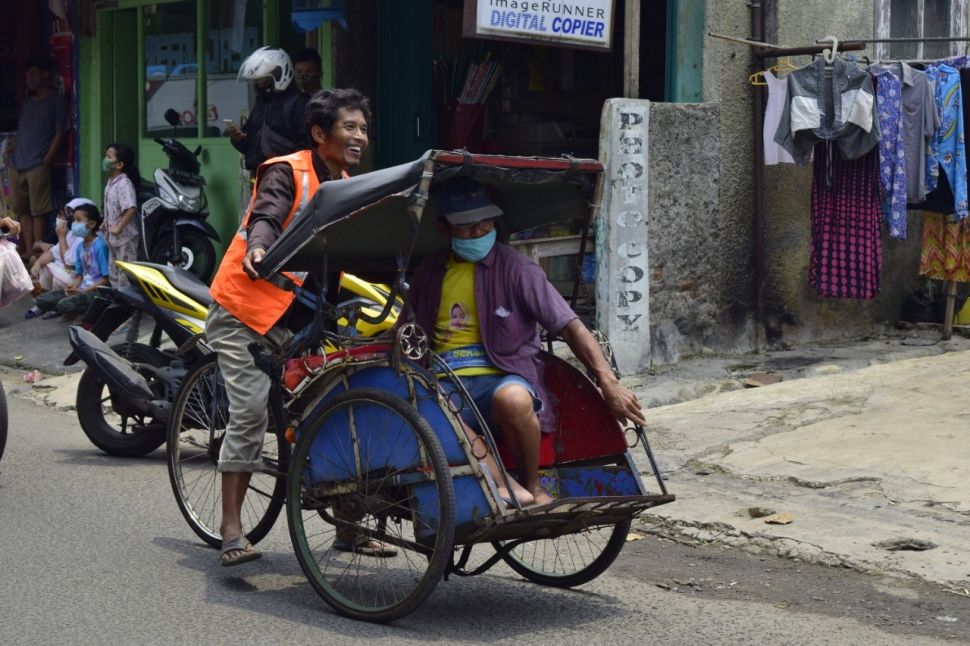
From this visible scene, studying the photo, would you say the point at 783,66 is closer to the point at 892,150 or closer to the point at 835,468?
the point at 892,150

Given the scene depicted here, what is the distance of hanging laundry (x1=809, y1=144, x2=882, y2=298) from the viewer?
34.1 ft

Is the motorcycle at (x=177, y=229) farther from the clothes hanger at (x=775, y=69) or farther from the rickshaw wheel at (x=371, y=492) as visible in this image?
the rickshaw wheel at (x=371, y=492)

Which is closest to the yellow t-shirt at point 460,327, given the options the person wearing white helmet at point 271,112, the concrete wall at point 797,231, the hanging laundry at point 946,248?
the person wearing white helmet at point 271,112

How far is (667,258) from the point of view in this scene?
10.1 m

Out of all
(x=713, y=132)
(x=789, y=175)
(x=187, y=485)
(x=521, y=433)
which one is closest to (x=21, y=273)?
(x=187, y=485)

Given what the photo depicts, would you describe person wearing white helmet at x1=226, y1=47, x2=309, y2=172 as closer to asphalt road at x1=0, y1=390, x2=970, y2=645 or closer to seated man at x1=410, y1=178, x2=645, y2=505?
asphalt road at x1=0, y1=390, x2=970, y2=645

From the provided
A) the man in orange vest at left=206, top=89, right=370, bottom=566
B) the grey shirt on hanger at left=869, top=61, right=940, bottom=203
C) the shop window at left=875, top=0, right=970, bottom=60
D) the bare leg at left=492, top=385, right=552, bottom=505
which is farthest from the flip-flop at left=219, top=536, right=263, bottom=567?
the shop window at left=875, top=0, right=970, bottom=60

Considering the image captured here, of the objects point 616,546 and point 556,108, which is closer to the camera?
point 616,546

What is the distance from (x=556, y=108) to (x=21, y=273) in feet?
20.0

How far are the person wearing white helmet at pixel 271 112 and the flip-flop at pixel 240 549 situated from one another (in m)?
5.44

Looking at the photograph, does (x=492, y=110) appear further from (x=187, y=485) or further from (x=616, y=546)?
(x=616, y=546)

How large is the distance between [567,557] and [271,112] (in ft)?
19.5

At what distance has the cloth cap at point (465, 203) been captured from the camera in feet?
16.9

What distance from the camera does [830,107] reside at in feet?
32.9
